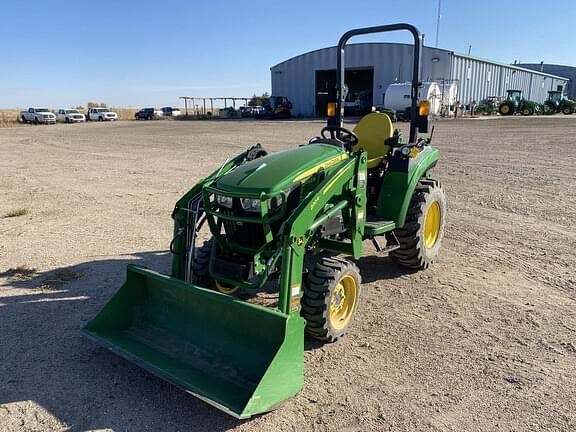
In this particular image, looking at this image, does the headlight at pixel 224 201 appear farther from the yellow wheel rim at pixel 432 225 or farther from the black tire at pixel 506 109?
the black tire at pixel 506 109

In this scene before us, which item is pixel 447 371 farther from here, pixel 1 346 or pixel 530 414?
pixel 1 346

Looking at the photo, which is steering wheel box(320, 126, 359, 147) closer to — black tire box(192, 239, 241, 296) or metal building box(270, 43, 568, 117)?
black tire box(192, 239, 241, 296)

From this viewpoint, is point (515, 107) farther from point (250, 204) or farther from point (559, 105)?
point (250, 204)

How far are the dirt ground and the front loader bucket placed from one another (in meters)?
0.18

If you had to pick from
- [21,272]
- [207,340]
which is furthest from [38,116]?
[207,340]

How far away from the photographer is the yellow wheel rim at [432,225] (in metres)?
5.38

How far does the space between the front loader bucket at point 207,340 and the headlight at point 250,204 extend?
2.33 ft

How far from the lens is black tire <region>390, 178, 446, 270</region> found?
4797mm

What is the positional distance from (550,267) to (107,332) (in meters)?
4.49

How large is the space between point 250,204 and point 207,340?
1.05 m

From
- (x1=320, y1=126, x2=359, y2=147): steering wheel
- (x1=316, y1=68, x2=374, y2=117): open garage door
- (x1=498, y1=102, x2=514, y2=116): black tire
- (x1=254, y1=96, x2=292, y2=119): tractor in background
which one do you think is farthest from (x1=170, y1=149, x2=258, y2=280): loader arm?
(x1=498, y1=102, x2=514, y2=116): black tire

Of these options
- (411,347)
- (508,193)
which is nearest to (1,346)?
(411,347)

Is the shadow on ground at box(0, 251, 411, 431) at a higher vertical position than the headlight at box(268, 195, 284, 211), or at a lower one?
lower

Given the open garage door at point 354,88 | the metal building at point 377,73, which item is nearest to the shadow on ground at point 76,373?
the metal building at point 377,73
